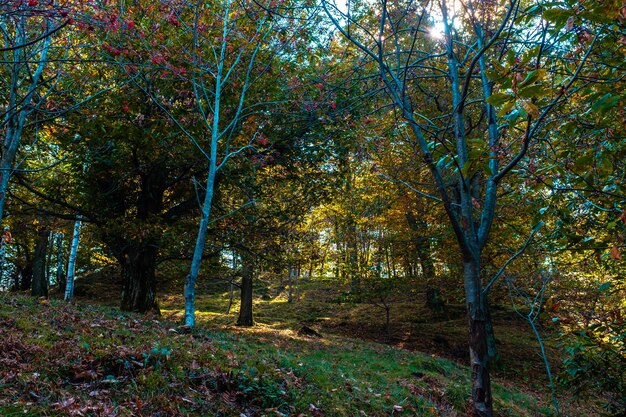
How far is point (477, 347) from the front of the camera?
341cm

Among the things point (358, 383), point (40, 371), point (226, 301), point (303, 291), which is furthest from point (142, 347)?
point (303, 291)

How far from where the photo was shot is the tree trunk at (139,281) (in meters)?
11.4

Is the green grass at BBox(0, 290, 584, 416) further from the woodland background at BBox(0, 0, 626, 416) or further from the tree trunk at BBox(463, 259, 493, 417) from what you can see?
the tree trunk at BBox(463, 259, 493, 417)

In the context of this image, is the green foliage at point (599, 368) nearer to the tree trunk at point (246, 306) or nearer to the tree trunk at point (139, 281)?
the tree trunk at point (139, 281)

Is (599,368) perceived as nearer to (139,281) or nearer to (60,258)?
(139,281)

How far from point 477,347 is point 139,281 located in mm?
10791

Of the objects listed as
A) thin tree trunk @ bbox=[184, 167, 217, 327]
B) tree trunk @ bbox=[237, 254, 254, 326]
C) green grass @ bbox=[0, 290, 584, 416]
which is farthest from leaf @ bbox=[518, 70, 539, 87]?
tree trunk @ bbox=[237, 254, 254, 326]

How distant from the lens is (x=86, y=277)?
27.2 metres

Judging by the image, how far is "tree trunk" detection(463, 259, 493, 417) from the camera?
3.32 metres

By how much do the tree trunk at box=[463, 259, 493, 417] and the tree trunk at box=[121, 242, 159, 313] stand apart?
10182mm

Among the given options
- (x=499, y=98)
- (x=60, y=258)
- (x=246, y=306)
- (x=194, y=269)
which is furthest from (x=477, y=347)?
(x=60, y=258)

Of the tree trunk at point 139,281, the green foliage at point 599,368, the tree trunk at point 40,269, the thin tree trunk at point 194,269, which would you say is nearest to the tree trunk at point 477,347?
the green foliage at point 599,368

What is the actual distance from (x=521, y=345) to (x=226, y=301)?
18156 mm

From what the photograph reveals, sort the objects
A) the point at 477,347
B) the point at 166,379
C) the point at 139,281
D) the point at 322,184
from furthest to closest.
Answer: the point at 322,184 < the point at 139,281 < the point at 166,379 < the point at 477,347
